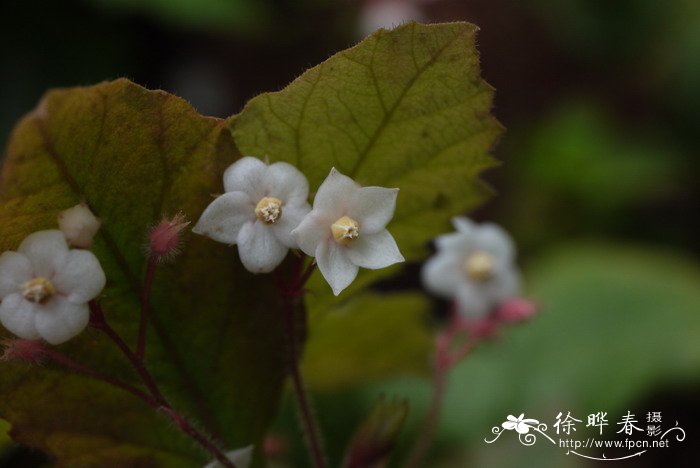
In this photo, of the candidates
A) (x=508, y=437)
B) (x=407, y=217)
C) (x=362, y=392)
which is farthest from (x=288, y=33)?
(x=407, y=217)

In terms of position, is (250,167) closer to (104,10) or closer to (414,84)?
(414,84)

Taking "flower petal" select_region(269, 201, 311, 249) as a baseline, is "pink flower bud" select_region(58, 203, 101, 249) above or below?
above

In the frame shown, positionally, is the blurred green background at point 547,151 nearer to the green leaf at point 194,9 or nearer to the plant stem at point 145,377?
the green leaf at point 194,9

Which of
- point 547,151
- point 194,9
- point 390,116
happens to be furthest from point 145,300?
point 547,151

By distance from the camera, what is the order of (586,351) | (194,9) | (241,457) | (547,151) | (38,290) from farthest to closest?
(547,151) → (194,9) → (586,351) → (241,457) → (38,290)

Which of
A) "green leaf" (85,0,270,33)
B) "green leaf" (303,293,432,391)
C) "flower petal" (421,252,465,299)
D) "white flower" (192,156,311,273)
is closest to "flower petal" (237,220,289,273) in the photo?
"white flower" (192,156,311,273)

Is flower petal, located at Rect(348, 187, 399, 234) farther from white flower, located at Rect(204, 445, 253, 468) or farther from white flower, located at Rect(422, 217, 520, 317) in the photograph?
white flower, located at Rect(422, 217, 520, 317)

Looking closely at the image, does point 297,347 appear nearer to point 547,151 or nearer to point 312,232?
point 312,232
